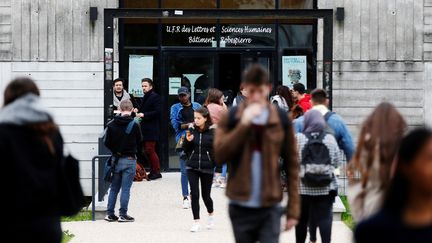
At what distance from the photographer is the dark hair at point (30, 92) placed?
20.3 ft

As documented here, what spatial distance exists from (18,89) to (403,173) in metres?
3.13

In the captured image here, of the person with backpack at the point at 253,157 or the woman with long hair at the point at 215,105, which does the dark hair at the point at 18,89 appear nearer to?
the person with backpack at the point at 253,157

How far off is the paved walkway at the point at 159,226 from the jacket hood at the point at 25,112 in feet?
18.8

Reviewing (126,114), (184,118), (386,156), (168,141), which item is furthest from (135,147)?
(386,156)

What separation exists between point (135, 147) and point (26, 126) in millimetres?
7180

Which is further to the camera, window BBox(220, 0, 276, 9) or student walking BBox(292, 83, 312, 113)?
window BBox(220, 0, 276, 9)

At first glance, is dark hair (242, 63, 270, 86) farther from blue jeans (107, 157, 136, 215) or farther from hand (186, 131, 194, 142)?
blue jeans (107, 157, 136, 215)

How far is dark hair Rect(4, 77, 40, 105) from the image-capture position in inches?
249

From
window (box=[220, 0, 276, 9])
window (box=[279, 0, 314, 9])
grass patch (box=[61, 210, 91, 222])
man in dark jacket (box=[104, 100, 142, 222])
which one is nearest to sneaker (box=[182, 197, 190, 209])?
man in dark jacket (box=[104, 100, 142, 222])

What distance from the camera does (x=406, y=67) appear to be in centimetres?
1850

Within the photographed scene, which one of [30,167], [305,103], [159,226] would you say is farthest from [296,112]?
[30,167]

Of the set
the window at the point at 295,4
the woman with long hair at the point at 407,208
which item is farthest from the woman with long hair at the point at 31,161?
the window at the point at 295,4

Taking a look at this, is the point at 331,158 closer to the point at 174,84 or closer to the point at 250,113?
the point at 250,113

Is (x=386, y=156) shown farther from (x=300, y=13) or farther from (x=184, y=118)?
(x=300, y=13)
